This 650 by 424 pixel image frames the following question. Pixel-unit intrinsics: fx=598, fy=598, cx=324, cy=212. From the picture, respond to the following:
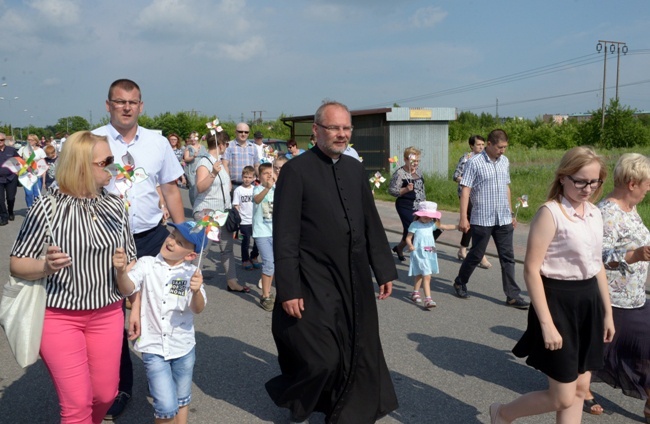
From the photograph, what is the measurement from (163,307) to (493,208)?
437cm

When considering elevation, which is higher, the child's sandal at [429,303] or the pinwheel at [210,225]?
the pinwheel at [210,225]

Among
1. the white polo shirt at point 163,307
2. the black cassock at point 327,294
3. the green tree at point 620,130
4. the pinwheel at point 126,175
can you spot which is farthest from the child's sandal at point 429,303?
the green tree at point 620,130

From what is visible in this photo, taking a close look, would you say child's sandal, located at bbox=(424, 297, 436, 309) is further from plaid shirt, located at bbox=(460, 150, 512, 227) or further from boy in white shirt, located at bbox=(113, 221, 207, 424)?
boy in white shirt, located at bbox=(113, 221, 207, 424)

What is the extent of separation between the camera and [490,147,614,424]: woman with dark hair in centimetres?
321

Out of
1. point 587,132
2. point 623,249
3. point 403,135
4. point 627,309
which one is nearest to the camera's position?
point 623,249

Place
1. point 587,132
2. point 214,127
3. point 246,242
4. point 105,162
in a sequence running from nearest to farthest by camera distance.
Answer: point 105,162 < point 214,127 < point 246,242 < point 587,132

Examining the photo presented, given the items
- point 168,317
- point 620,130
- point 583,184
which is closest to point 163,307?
point 168,317

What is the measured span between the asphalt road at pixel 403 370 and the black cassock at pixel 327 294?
48 centimetres

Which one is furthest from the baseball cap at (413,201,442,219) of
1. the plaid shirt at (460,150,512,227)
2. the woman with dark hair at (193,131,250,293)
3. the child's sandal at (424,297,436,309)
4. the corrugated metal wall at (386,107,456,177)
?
the corrugated metal wall at (386,107,456,177)

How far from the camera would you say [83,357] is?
121 inches

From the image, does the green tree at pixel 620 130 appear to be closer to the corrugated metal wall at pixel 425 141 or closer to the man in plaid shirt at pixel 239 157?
the corrugated metal wall at pixel 425 141

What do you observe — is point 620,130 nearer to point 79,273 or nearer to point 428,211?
Result: point 428,211

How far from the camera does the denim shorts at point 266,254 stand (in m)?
6.80

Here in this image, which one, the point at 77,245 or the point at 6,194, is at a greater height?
the point at 77,245
